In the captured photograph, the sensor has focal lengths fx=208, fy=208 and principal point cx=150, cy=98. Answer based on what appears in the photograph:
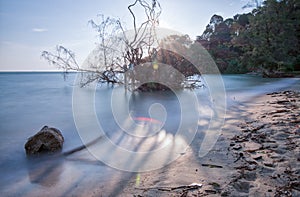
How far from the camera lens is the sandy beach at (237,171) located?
1.40m

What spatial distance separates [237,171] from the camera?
1.63 metres

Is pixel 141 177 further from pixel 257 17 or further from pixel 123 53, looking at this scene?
pixel 257 17

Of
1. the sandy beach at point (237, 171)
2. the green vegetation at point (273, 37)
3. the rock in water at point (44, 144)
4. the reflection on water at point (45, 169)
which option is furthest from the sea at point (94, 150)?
the green vegetation at point (273, 37)

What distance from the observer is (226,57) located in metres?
22.2

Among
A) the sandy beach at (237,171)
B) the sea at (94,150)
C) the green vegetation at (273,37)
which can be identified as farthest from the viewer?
the green vegetation at (273,37)

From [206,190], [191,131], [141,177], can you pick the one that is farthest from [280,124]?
[141,177]

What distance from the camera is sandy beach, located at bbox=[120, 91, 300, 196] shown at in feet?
4.60

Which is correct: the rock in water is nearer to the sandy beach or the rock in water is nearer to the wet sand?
the wet sand

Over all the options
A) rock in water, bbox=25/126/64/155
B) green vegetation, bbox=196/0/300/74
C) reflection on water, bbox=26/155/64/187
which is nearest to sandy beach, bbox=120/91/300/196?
reflection on water, bbox=26/155/64/187

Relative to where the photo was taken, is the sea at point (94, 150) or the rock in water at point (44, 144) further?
the rock in water at point (44, 144)

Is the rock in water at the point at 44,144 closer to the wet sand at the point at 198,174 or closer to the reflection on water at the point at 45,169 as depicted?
the reflection on water at the point at 45,169

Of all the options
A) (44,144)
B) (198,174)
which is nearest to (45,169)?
(44,144)

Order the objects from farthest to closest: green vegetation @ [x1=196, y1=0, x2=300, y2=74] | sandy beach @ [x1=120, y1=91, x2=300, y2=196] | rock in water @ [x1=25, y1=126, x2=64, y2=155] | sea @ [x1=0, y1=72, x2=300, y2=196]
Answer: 1. green vegetation @ [x1=196, y1=0, x2=300, y2=74]
2. rock in water @ [x1=25, y1=126, x2=64, y2=155]
3. sea @ [x1=0, y1=72, x2=300, y2=196]
4. sandy beach @ [x1=120, y1=91, x2=300, y2=196]

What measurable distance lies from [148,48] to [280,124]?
5718 mm
